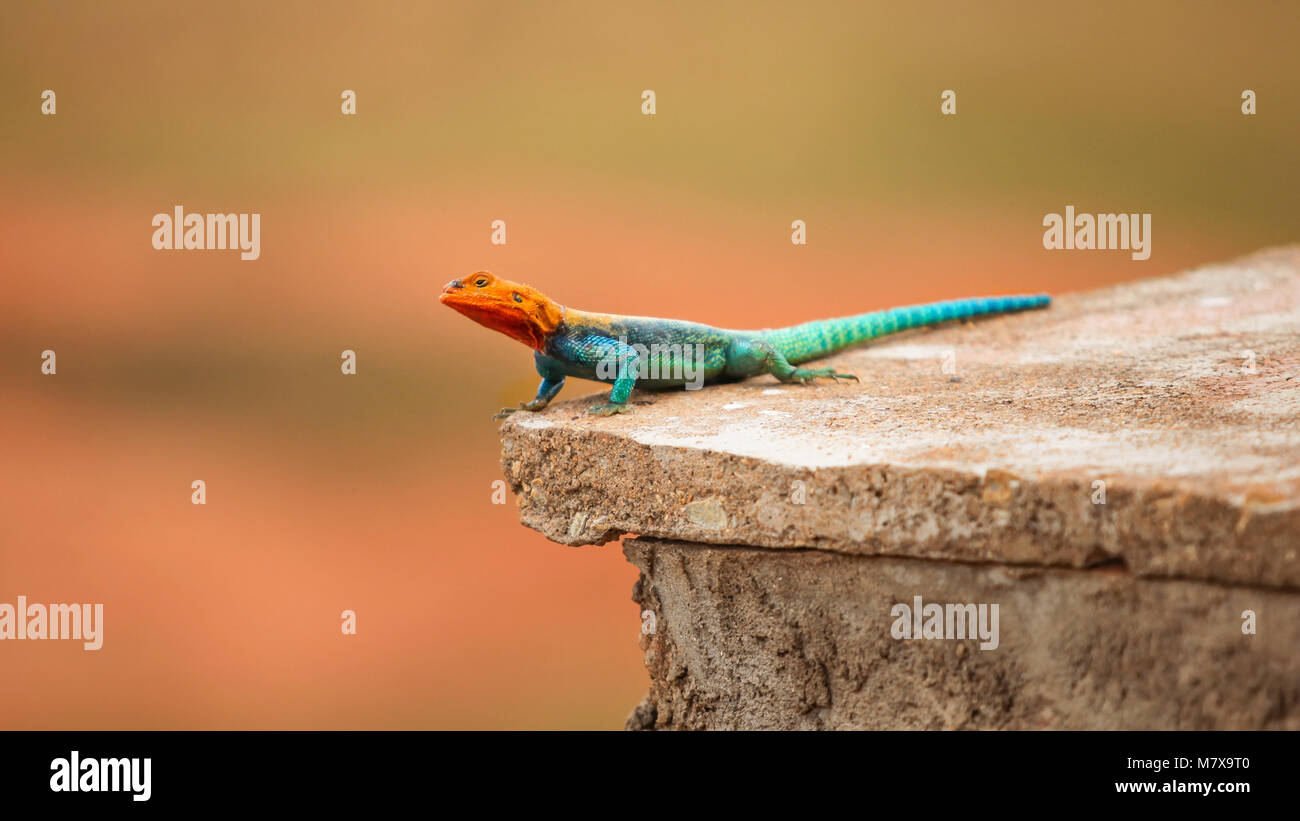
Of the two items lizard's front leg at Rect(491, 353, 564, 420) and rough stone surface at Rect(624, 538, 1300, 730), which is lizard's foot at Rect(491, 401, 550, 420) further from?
rough stone surface at Rect(624, 538, 1300, 730)

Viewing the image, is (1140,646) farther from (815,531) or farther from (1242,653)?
(815,531)

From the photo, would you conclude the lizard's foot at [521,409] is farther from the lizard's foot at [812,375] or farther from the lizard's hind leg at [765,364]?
the lizard's foot at [812,375]

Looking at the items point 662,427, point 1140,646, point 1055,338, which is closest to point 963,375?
point 1055,338
